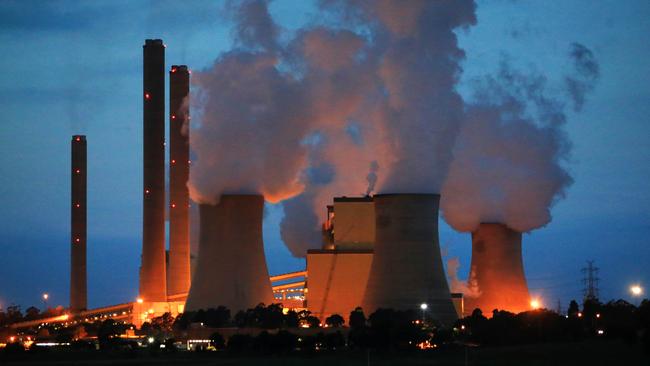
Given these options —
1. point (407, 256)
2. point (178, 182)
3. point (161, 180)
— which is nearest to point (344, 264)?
point (407, 256)

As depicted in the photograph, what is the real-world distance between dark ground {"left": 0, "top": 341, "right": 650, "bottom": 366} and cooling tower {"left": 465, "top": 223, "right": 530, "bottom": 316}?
845cm

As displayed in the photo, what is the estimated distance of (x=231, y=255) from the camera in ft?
181

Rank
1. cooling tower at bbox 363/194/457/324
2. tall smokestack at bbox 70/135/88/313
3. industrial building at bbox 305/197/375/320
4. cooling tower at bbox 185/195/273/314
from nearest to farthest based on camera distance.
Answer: cooling tower at bbox 363/194/457/324 → cooling tower at bbox 185/195/273/314 → industrial building at bbox 305/197/375/320 → tall smokestack at bbox 70/135/88/313

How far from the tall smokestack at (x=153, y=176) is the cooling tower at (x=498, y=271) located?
19886 mm

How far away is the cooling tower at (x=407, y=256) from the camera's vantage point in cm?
5025

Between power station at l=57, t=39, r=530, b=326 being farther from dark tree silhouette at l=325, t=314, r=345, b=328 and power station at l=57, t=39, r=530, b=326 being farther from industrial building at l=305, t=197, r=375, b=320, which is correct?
dark tree silhouette at l=325, t=314, r=345, b=328

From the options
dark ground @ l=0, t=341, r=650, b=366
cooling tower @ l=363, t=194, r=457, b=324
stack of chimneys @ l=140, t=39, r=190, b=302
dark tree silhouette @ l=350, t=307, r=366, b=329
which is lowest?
dark ground @ l=0, t=341, r=650, b=366

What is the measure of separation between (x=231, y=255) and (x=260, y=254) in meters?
1.62

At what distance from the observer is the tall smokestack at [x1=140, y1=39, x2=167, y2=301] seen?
242 ft

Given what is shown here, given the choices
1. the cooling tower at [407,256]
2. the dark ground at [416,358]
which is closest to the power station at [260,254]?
the cooling tower at [407,256]

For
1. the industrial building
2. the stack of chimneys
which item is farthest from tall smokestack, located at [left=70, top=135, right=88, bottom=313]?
the industrial building

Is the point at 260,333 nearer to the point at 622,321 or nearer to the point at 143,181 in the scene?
the point at 622,321

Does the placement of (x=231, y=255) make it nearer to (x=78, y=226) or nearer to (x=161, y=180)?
(x=161, y=180)

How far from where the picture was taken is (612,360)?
4525 cm
